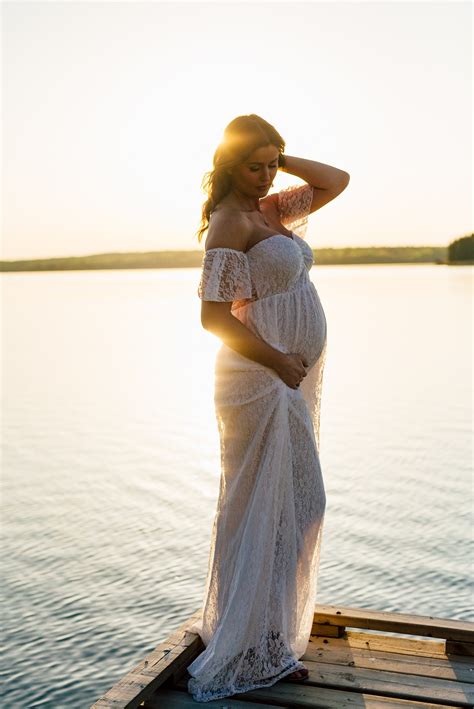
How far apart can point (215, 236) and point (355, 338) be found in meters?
17.9

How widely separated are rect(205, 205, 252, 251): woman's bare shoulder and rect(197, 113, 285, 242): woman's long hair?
8 centimetres

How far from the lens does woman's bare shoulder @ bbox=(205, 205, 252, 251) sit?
11.4 ft

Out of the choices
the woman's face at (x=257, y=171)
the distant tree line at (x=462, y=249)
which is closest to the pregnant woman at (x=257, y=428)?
the woman's face at (x=257, y=171)

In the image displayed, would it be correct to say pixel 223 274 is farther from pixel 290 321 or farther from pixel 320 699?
pixel 320 699

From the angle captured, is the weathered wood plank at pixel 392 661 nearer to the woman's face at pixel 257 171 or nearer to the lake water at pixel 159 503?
the lake water at pixel 159 503

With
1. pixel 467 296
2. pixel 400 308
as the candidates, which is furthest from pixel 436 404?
pixel 467 296

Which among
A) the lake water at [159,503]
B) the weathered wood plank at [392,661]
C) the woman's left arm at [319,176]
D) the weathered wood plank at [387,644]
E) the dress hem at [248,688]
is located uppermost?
the woman's left arm at [319,176]

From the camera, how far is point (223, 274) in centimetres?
346

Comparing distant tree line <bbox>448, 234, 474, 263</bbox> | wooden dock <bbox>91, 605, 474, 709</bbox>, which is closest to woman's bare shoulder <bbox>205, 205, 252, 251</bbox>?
wooden dock <bbox>91, 605, 474, 709</bbox>

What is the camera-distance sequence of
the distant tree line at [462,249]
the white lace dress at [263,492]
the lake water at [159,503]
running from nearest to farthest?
the white lace dress at [263,492] < the lake water at [159,503] < the distant tree line at [462,249]

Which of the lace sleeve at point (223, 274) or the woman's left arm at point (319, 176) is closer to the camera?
the lace sleeve at point (223, 274)

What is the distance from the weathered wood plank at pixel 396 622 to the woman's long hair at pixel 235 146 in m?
1.84

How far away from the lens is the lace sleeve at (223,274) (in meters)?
3.46

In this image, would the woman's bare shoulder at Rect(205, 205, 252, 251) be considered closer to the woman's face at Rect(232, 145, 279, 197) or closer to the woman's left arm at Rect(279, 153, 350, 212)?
the woman's face at Rect(232, 145, 279, 197)
